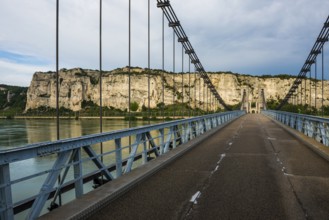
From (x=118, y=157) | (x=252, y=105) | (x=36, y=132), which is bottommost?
(x=36, y=132)

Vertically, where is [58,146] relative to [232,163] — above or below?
above

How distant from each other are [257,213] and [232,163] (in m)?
5.13

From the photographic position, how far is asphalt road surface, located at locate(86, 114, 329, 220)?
5.51 m

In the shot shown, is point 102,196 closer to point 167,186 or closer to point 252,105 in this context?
point 167,186

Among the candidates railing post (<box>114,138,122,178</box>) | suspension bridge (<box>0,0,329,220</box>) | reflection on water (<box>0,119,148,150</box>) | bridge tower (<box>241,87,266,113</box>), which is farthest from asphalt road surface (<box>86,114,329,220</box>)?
bridge tower (<box>241,87,266,113</box>)

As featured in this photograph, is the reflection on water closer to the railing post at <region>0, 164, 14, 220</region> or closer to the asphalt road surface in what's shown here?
the asphalt road surface

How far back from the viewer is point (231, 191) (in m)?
6.94

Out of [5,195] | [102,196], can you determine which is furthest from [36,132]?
[5,195]

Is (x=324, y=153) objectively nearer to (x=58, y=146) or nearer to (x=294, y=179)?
(x=294, y=179)

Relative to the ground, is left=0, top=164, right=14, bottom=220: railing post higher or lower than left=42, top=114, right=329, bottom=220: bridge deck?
higher

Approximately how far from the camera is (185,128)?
54.9 ft

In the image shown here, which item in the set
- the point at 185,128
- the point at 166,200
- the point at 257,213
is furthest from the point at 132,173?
the point at 185,128

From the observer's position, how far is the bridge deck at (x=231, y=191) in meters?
5.51

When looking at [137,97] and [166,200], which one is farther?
[137,97]
